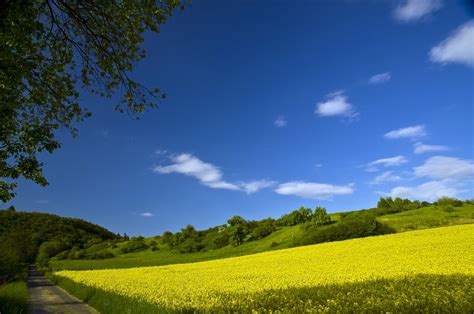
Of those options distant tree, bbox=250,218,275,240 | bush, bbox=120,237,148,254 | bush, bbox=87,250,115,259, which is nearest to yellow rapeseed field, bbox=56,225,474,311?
distant tree, bbox=250,218,275,240

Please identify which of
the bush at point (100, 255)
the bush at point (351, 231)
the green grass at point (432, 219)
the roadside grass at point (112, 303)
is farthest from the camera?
the bush at point (100, 255)

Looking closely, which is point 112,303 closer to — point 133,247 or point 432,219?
point 432,219

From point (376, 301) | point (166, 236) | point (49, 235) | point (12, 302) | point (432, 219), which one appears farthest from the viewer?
point (49, 235)

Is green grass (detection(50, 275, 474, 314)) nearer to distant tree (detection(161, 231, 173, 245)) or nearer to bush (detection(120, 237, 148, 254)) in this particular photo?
bush (detection(120, 237, 148, 254))

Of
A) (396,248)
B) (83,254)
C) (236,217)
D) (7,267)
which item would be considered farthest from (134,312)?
(83,254)

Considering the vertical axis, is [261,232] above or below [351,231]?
above

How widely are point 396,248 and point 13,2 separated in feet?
116

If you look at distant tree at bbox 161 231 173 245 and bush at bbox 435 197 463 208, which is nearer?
bush at bbox 435 197 463 208

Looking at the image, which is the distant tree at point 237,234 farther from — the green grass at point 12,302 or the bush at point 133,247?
the green grass at point 12,302

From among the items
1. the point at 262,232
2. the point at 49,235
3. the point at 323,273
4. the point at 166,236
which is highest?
the point at 49,235

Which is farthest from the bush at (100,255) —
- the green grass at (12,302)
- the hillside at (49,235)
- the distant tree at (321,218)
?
the green grass at (12,302)

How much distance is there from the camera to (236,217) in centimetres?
11094

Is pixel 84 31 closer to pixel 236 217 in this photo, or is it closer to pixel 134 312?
pixel 134 312

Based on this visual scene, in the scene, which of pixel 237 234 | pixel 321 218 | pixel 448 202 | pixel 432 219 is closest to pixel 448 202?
pixel 448 202
